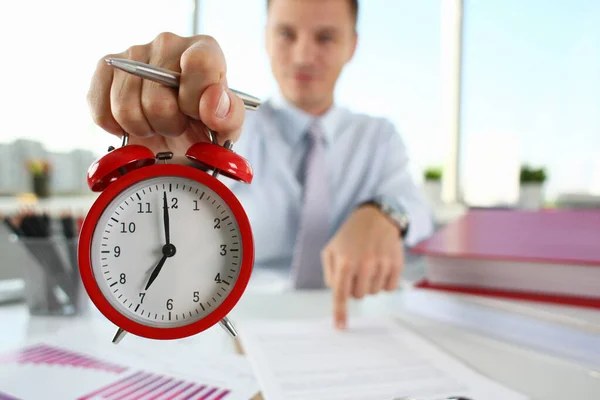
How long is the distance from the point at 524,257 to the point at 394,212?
0.36 meters

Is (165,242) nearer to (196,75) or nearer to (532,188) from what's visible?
(196,75)

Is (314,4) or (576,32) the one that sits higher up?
(576,32)

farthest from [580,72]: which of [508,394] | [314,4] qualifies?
[508,394]

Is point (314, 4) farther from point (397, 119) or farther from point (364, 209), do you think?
point (397, 119)

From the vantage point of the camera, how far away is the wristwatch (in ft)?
3.25

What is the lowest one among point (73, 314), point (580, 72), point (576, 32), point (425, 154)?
point (73, 314)

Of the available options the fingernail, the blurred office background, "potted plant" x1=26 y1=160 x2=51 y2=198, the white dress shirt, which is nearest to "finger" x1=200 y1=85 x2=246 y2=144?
the fingernail

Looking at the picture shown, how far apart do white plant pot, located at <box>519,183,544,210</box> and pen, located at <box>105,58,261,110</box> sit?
228cm

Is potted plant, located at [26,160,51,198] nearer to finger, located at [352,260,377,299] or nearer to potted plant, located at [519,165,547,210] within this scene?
finger, located at [352,260,377,299]

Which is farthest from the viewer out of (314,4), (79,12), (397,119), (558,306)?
(397,119)

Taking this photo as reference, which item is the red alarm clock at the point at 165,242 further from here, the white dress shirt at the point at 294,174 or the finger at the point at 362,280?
the white dress shirt at the point at 294,174

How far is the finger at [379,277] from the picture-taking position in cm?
78

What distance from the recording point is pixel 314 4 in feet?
4.26

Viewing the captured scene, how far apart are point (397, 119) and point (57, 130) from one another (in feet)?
6.96
